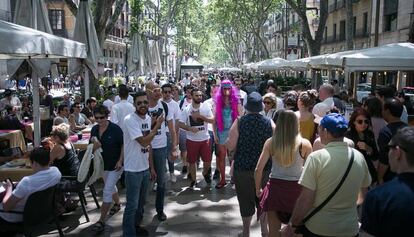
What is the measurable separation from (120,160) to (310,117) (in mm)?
2592

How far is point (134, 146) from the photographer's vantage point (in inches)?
201

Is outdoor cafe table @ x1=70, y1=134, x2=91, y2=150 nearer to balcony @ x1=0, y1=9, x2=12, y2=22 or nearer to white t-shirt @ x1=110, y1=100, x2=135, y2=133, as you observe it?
white t-shirt @ x1=110, y1=100, x2=135, y2=133

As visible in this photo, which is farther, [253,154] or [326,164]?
[253,154]

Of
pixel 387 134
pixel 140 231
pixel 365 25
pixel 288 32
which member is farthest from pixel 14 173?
pixel 288 32

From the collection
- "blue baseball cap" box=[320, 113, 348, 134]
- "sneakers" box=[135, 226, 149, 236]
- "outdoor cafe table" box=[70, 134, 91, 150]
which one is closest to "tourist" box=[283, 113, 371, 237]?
"blue baseball cap" box=[320, 113, 348, 134]

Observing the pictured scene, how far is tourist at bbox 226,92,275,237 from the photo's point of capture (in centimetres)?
488

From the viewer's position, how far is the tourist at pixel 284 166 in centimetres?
407

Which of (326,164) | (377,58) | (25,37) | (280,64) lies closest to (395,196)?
(326,164)

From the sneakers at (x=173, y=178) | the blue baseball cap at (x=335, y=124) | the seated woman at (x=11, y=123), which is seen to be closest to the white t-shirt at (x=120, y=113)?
the sneakers at (x=173, y=178)

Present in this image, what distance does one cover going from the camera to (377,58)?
9.31m

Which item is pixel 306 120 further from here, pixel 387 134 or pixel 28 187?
pixel 28 187

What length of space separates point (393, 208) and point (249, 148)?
2565 mm

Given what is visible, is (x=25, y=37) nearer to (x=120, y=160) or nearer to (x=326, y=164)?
(x=120, y=160)

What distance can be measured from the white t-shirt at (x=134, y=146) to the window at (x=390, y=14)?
27887 millimetres
